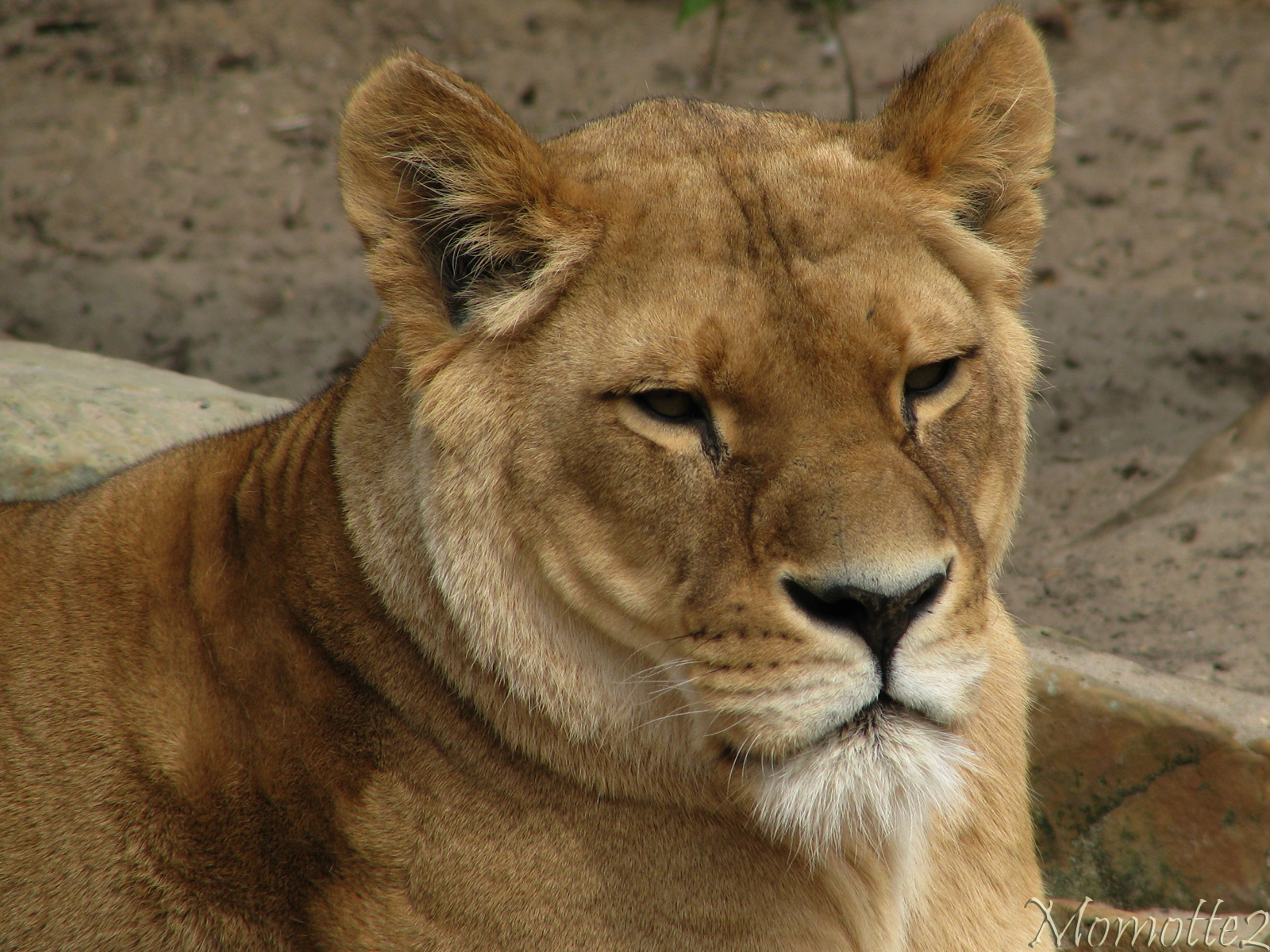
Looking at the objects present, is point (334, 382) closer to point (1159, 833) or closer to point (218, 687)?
point (218, 687)

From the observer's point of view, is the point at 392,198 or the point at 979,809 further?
the point at 979,809

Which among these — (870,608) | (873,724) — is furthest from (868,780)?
(870,608)

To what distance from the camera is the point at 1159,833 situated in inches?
168

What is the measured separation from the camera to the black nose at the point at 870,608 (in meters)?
2.40

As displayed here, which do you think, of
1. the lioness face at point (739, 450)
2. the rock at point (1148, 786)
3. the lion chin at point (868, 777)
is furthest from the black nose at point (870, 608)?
the rock at point (1148, 786)

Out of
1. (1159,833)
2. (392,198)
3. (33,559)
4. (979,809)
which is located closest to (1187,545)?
(1159,833)

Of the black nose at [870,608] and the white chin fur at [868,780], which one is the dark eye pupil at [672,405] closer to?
the black nose at [870,608]

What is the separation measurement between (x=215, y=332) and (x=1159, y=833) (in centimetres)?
585

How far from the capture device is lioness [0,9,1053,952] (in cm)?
261

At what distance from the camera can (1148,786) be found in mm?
4281

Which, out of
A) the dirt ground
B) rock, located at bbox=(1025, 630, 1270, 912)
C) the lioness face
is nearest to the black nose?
the lioness face

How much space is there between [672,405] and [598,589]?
414 millimetres

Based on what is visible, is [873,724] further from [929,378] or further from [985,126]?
[985,126]
